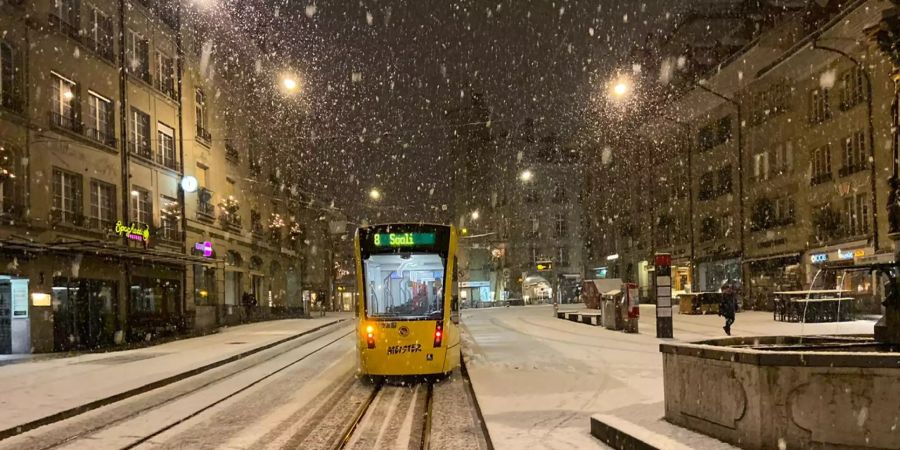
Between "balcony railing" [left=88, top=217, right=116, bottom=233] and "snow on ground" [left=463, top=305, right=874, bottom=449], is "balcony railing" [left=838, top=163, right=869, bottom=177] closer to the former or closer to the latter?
"snow on ground" [left=463, top=305, right=874, bottom=449]

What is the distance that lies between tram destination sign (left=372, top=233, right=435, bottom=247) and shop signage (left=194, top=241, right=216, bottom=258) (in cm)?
2363

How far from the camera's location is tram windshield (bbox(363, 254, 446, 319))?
528 inches

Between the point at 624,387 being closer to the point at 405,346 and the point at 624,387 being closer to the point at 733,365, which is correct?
the point at 405,346

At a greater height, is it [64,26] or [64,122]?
[64,26]

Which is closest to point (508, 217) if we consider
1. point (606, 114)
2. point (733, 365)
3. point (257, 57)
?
point (606, 114)

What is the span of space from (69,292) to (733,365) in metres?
23.6

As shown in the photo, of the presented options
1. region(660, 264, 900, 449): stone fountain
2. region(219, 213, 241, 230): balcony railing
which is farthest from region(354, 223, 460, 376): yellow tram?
region(219, 213, 241, 230): balcony railing

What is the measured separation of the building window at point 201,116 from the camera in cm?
3706

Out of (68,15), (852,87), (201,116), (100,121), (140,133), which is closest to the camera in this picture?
(68,15)

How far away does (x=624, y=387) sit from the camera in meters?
10.9

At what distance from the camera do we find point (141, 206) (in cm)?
2997

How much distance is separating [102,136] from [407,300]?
18.5 metres

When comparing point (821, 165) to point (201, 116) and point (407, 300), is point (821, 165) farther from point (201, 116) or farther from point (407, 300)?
point (201, 116)

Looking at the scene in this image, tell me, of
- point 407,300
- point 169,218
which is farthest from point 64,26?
point 407,300
